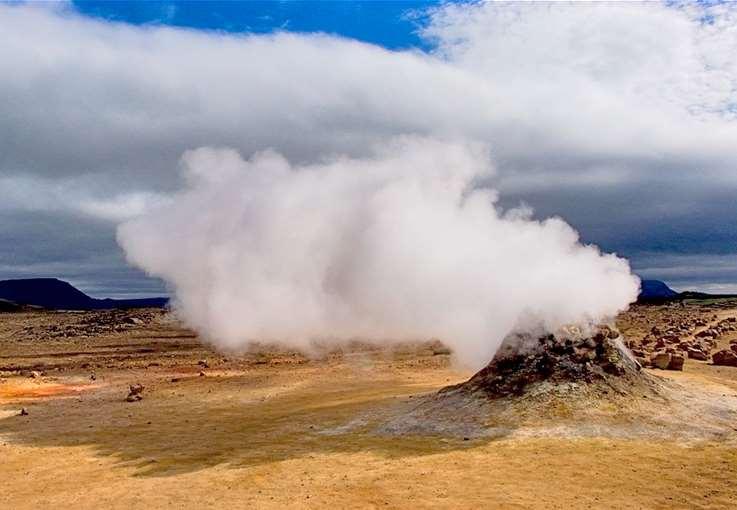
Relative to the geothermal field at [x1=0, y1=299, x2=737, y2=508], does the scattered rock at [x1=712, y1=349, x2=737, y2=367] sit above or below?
above

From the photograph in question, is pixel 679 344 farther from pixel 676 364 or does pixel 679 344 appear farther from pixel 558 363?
pixel 558 363

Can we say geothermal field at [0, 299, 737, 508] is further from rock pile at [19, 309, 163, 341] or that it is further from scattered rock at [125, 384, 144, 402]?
rock pile at [19, 309, 163, 341]

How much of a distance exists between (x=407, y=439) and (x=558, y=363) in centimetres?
544

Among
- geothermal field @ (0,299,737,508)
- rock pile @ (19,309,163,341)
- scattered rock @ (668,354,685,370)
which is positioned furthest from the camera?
rock pile @ (19,309,163,341)

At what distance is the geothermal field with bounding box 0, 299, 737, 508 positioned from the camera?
15.1m

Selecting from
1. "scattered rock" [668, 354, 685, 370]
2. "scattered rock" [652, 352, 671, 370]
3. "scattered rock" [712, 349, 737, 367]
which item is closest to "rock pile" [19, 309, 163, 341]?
"scattered rock" [652, 352, 671, 370]

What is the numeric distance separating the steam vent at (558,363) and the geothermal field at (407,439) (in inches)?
Result: 1.8

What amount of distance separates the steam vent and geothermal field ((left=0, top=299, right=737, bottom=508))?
0.05 metres

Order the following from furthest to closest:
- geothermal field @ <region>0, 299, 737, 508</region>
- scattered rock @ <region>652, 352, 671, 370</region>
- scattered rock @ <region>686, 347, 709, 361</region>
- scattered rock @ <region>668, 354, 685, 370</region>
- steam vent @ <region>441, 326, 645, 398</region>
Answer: scattered rock @ <region>686, 347, 709, 361</region>
scattered rock @ <region>652, 352, 671, 370</region>
scattered rock @ <region>668, 354, 685, 370</region>
steam vent @ <region>441, 326, 645, 398</region>
geothermal field @ <region>0, 299, 737, 508</region>

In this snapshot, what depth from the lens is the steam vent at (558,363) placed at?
837 inches

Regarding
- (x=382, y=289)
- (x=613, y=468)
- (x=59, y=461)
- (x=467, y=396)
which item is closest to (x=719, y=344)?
(x=382, y=289)

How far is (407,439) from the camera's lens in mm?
19719

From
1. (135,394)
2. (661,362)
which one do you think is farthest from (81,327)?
(661,362)

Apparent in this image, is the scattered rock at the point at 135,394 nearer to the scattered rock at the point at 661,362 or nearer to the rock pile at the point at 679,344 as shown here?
the rock pile at the point at 679,344
